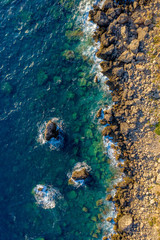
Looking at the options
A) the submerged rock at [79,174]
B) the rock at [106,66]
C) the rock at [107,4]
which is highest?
the rock at [107,4]

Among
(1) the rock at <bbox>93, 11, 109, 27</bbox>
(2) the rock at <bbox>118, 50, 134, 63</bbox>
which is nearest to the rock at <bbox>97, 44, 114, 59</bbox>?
(2) the rock at <bbox>118, 50, 134, 63</bbox>

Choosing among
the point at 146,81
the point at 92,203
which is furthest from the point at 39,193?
the point at 146,81

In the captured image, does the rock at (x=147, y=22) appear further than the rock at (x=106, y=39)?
No

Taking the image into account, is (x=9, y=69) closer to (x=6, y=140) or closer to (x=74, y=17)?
(x=6, y=140)

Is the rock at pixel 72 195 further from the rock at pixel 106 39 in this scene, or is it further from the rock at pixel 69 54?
the rock at pixel 106 39

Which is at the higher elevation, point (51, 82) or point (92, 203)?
point (51, 82)

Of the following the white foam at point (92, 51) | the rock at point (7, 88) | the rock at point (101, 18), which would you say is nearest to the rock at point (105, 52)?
the white foam at point (92, 51)
